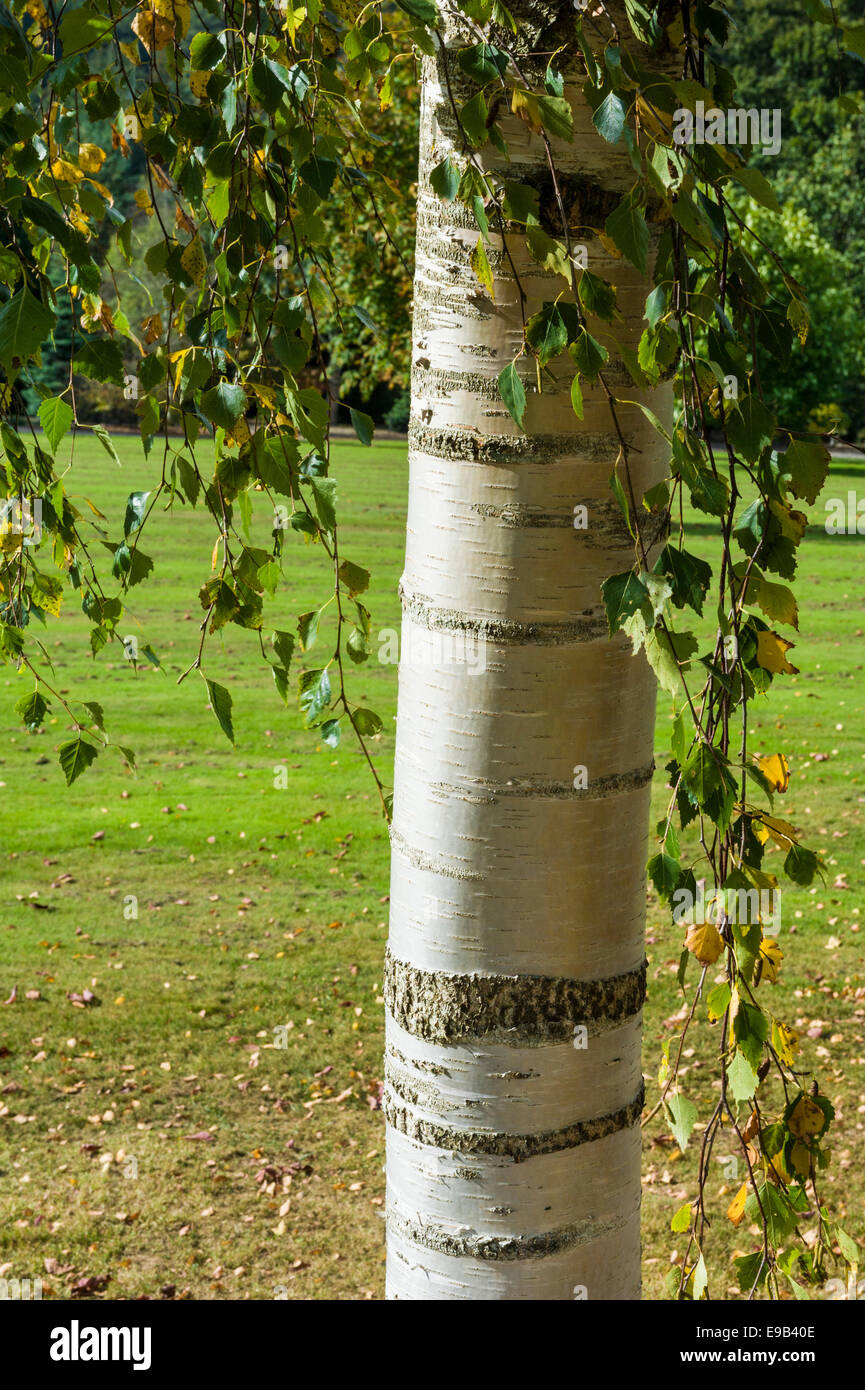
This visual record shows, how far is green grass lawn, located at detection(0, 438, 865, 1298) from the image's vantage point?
4.29 meters

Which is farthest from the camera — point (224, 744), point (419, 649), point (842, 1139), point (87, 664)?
point (87, 664)

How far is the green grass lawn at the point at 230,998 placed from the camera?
4.29m

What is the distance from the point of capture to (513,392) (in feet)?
4.53

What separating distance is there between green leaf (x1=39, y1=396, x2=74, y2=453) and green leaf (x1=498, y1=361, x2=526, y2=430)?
720mm

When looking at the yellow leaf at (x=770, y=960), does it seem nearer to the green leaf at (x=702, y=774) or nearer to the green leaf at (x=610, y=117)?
the green leaf at (x=702, y=774)

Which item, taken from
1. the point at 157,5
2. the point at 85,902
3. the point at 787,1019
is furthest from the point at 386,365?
the point at 157,5

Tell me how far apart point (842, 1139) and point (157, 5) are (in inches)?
184

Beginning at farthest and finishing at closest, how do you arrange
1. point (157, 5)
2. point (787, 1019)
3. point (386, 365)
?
point (386, 365) < point (787, 1019) < point (157, 5)

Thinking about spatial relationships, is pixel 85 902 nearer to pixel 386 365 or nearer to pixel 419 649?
pixel 419 649

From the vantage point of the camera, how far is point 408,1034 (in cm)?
A: 171

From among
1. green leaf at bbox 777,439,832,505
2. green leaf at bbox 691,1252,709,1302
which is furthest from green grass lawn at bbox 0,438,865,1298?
green leaf at bbox 777,439,832,505

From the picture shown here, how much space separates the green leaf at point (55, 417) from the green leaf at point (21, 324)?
267 millimetres
